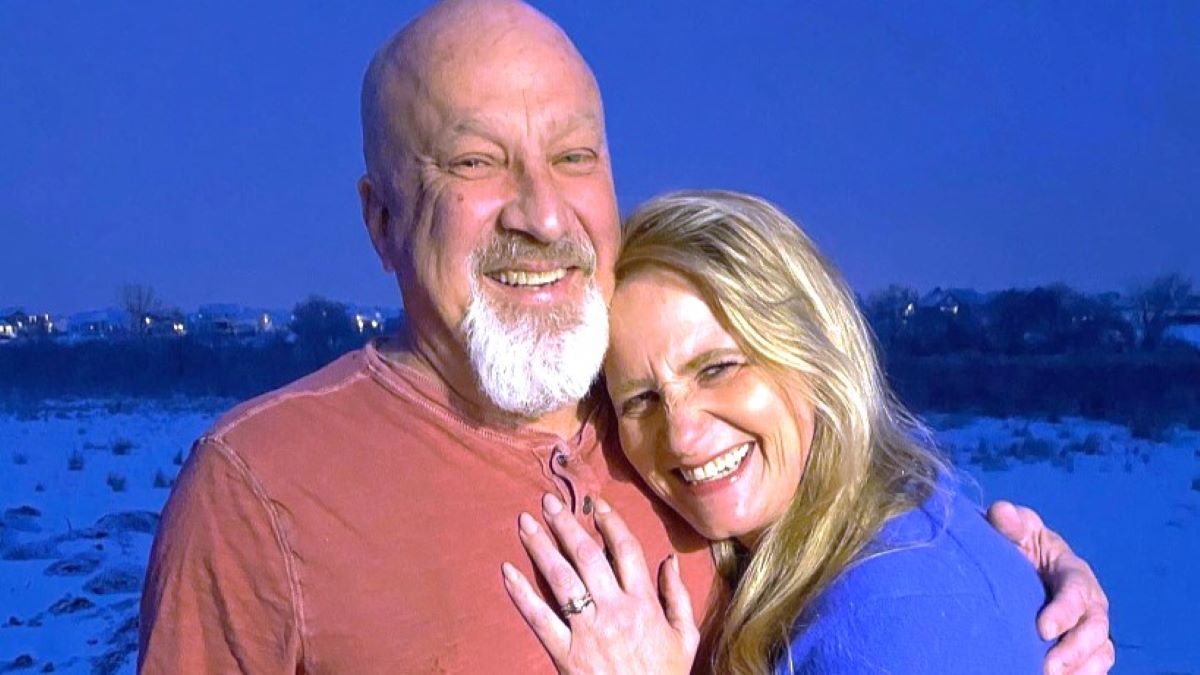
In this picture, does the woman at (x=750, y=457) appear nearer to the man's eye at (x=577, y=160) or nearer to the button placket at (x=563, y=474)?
the button placket at (x=563, y=474)

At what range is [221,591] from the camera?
181cm

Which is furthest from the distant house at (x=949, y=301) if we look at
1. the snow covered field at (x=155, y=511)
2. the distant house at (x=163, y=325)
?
the distant house at (x=163, y=325)

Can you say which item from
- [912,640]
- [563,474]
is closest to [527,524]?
[563,474]

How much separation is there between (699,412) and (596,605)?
1.33ft

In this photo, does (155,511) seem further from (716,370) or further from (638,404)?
(716,370)

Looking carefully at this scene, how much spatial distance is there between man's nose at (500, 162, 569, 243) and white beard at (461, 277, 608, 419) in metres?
0.14

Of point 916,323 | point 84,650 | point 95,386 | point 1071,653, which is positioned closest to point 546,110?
point 1071,653

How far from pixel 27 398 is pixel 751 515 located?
1521 centimetres

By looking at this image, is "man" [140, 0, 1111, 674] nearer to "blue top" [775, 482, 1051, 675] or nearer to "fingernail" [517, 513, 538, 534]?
"fingernail" [517, 513, 538, 534]

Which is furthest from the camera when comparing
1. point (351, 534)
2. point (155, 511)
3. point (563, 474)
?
point (155, 511)

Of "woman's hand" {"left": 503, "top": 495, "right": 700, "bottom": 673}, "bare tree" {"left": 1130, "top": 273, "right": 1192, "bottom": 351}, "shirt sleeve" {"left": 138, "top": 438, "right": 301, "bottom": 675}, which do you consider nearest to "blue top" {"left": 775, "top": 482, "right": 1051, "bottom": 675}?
"woman's hand" {"left": 503, "top": 495, "right": 700, "bottom": 673}

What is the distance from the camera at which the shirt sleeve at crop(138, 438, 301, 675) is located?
1815 mm

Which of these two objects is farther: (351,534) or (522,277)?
(522,277)

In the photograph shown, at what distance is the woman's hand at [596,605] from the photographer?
196cm
